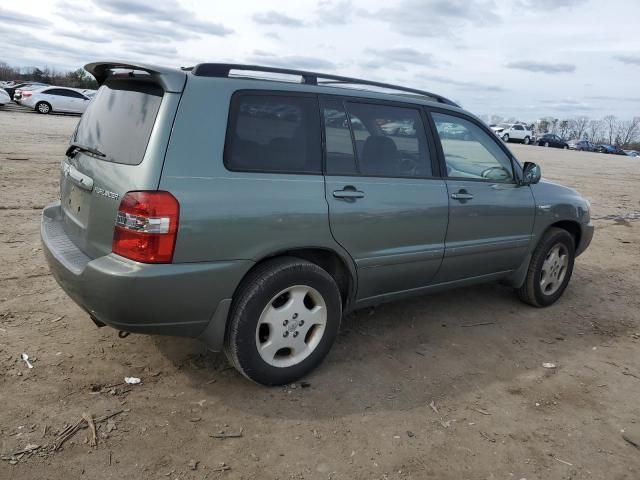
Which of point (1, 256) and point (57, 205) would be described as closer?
point (57, 205)

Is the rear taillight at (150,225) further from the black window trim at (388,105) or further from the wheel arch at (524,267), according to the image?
the wheel arch at (524,267)

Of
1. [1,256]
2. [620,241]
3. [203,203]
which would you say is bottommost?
[1,256]

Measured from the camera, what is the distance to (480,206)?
13.6 feet

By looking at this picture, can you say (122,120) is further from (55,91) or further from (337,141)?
(55,91)

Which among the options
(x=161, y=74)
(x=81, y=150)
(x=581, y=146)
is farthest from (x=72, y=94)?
(x=581, y=146)

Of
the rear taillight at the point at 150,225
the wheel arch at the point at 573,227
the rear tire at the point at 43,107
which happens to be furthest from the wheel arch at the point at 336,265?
the rear tire at the point at 43,107

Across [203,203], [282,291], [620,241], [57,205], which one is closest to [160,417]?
[282,291]

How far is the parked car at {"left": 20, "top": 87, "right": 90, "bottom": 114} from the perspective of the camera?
91.7 ft

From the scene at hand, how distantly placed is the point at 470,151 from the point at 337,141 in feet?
4.79

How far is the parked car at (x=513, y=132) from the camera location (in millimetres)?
46594

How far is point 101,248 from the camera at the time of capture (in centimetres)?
286

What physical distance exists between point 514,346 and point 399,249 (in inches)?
53.3

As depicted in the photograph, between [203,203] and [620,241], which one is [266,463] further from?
[620,241]

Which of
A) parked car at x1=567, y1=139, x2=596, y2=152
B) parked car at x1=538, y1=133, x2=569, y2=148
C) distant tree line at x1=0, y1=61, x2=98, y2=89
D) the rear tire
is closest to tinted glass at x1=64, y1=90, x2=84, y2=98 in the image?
the rear tire
